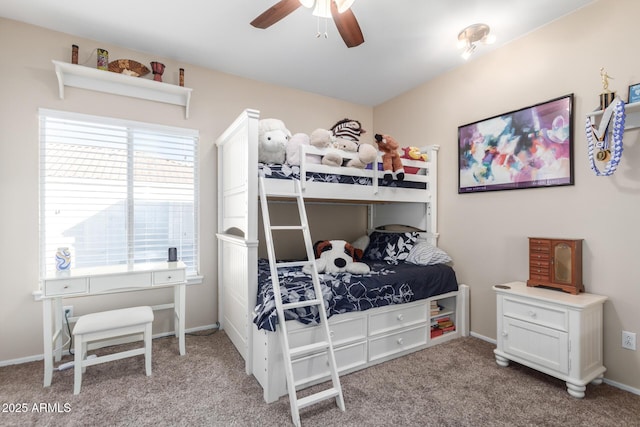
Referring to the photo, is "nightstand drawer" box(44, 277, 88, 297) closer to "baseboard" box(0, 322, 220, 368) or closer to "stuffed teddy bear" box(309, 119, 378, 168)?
"baseboard" box(0, 322, 220, 368)

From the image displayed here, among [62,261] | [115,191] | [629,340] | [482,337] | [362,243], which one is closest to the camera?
[629,340]

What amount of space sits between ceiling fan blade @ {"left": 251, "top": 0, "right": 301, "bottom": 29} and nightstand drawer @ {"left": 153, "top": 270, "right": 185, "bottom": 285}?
1.90m

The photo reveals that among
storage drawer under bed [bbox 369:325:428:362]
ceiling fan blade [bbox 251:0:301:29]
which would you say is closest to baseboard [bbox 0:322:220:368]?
storage drawer under bed [bbox 369:325:428:362]

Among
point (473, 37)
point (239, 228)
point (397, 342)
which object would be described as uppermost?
point (473, 37)

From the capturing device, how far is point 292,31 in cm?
243

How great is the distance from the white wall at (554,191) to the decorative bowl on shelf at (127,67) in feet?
9.41

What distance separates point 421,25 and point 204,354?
3190 mm

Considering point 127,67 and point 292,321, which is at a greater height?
point 127,67

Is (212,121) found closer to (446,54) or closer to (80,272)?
(80,272)

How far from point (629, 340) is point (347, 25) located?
2711mm

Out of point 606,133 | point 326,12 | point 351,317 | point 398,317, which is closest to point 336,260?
point 351,317

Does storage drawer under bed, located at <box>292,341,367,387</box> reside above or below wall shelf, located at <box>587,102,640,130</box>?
below

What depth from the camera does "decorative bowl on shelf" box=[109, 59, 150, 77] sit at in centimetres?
256

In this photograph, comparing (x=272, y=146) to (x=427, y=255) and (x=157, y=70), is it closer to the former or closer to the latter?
(x=157, y=70)
